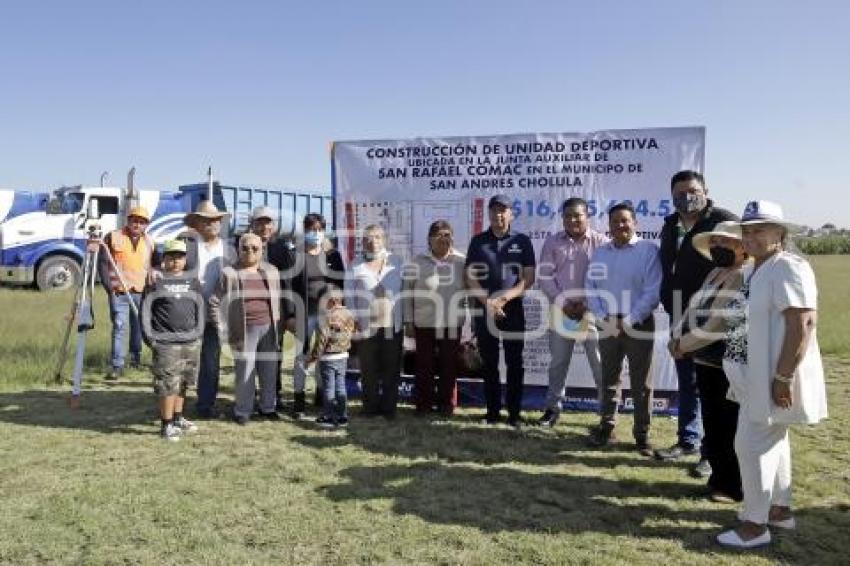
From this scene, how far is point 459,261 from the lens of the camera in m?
6.02

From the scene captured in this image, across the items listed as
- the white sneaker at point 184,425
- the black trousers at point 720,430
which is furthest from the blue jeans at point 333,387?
the black trousers at point 720,430

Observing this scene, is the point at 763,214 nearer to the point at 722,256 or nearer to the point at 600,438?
the point at 722,256

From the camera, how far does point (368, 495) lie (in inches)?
168

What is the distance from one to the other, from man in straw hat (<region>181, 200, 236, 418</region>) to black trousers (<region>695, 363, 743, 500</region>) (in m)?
4.01

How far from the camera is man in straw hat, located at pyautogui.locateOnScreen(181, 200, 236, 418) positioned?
593 cm

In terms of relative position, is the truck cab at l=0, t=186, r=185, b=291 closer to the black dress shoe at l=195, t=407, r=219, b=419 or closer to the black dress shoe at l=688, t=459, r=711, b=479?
the black dress shoe at l=195, t=407, r=219, b=419

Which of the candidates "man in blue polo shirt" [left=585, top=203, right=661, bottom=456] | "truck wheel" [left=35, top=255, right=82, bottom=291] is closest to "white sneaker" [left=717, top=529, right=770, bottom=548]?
"man in blue polo shirt" [left=585, top=203, right=661, bottom=456]

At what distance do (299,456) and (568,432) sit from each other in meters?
2.32

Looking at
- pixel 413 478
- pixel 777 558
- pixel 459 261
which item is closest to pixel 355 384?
pixel 459 261

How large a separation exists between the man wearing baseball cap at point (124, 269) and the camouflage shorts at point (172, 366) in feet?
6.62

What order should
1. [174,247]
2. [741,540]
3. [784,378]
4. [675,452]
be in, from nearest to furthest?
[784,378]
[741,540]
[675,452]
[174,247]

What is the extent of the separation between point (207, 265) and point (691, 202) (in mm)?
3995

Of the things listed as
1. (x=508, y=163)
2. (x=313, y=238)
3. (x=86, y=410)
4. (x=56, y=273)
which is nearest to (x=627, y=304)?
(x=508, y=163)

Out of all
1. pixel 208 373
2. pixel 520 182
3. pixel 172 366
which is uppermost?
pixel 520 182
